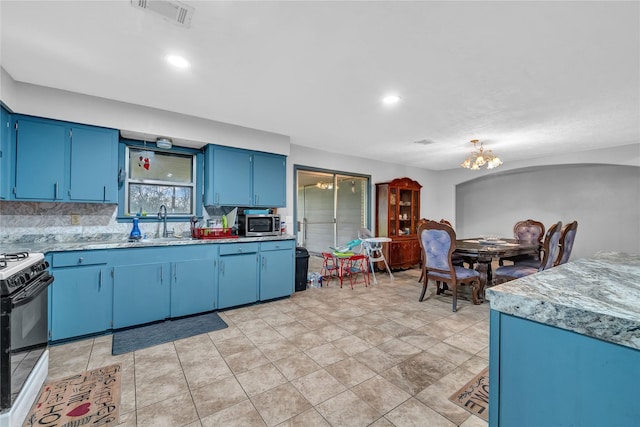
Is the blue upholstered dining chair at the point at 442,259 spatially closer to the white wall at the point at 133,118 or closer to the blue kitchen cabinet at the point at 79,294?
the white wall at the point at 133,118

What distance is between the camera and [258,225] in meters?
3.93

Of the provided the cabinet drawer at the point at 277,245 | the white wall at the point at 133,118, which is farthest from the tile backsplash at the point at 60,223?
the cabinet drawer at the point at 277,245

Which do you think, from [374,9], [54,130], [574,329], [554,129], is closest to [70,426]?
[574,329]

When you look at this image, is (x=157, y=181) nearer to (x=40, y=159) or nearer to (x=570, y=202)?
(x=40, y=159)

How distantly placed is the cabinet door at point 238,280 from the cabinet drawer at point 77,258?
3.87 ft

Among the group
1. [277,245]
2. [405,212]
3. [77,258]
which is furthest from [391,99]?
[405,212]

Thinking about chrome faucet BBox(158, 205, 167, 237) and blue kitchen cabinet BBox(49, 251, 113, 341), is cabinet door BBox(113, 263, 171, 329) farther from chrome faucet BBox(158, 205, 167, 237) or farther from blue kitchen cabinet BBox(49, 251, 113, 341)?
chrome faucet BBox(158, 205, 167, 237)

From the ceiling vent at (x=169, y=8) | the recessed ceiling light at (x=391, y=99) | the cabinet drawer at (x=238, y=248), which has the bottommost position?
the cabinet drawer at (x=238, y=248)

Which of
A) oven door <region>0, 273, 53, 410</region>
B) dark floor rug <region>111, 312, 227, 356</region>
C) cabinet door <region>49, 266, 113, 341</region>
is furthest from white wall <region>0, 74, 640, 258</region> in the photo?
dark floor rug <region>111, 312, 227, 356</region>

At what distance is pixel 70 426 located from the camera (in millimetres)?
1619

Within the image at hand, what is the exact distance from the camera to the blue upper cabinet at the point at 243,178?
3.69m

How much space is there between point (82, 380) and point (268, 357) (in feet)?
4.46

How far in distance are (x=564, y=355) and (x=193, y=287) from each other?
332 cm

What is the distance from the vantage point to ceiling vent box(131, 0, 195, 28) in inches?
65.0
